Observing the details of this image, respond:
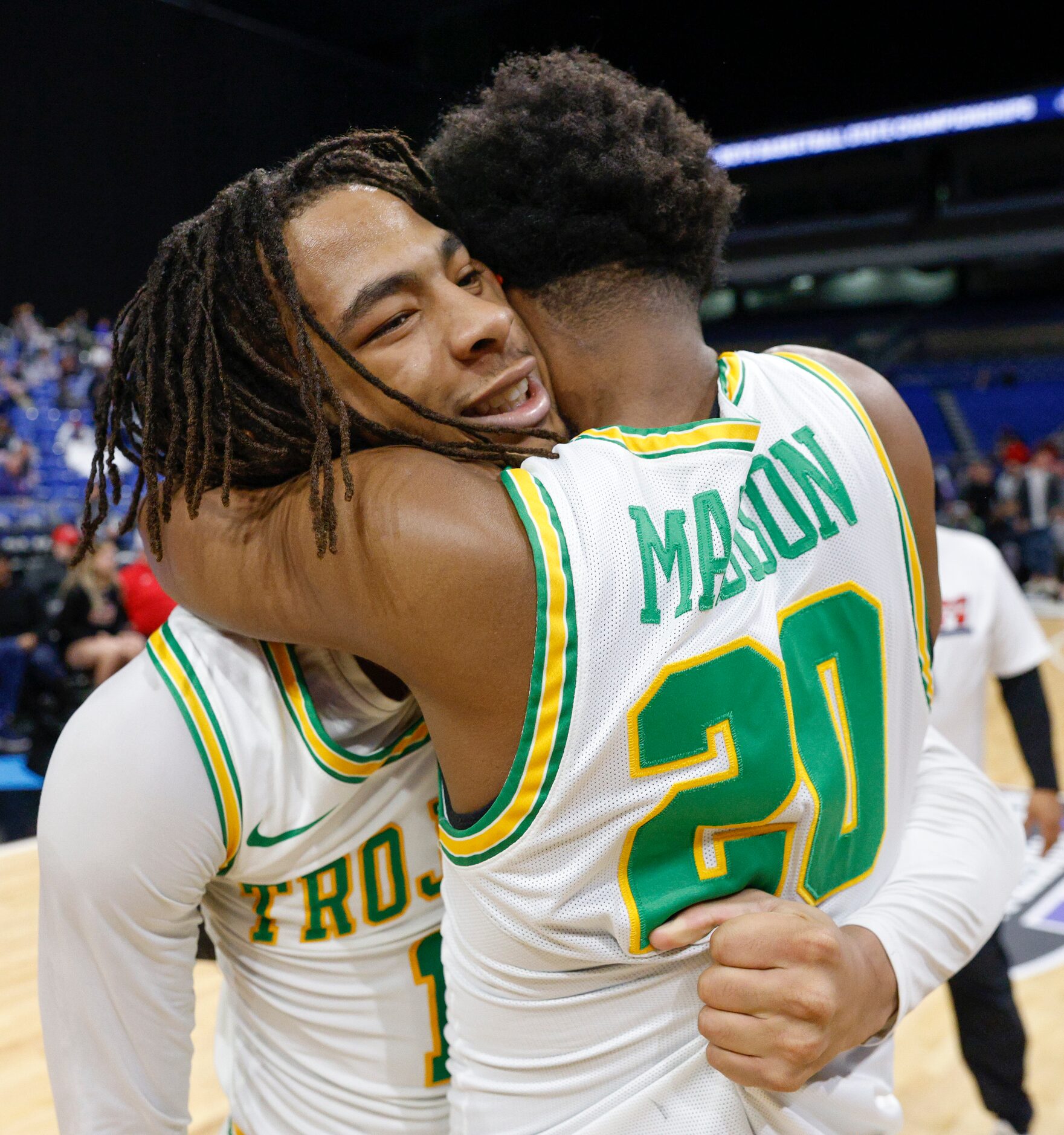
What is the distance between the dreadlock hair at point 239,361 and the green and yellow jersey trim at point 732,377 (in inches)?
6.5

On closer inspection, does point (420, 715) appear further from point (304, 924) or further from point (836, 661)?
point (836, 661)

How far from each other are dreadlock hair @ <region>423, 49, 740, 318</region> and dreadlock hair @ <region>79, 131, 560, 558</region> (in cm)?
8

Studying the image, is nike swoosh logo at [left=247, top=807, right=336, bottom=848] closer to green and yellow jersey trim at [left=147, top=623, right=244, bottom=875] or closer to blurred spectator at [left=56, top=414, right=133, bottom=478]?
green and yellow jersey trim at [left=147, top=623, right=244, bottom=875]

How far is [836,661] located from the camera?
971 millimetres

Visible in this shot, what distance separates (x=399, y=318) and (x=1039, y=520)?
36.0 ft

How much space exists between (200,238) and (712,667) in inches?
24.6

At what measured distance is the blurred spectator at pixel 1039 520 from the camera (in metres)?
10.5

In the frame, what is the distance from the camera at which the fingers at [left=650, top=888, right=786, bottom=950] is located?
89 cm

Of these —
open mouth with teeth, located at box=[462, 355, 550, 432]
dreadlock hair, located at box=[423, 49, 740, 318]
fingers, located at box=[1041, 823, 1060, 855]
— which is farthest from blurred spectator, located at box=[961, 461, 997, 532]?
open mouth with teeth, located at box=[462, 355, 550, 432]

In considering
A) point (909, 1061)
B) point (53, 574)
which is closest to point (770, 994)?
point (909, 1061)

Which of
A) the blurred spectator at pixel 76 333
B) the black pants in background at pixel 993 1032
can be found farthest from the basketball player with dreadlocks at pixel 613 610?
the blurred spectator at pixel 76 333

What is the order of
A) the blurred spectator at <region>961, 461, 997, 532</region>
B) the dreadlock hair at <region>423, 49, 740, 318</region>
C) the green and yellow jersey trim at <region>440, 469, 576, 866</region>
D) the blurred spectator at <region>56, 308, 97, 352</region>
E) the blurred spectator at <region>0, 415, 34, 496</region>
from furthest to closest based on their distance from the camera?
the blurred spectator at <region>961, 461, 997, 532</region>, the blurred spectator at <region>0, 415, 34, 496</region>, the blurred spectator at <region>56, 308, 97, 352</region>, the dreadlock hair at <region>423, 49, 740, 318</region>, the green and yellow jersey trim at <region>440, 469, 576, 866</region>

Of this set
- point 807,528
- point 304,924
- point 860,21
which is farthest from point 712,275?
point 860,21

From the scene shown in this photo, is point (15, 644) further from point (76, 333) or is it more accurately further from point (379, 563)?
point (379, 563)
